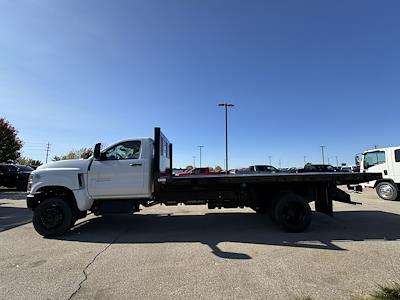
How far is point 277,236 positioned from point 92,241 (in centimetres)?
425

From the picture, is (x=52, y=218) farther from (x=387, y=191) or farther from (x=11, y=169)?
(x=11, y=169)

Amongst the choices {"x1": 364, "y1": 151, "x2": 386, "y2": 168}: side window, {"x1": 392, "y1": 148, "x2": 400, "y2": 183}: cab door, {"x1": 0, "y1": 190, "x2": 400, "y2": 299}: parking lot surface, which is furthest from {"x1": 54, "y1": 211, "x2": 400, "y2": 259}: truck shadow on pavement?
{"x1": 364, "y1": 151, "x2": 386, "y2": 168}: side window

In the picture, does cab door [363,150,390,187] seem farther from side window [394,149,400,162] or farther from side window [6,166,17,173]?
side window [6,166,17,173]

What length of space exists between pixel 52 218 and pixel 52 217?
0.08 feet

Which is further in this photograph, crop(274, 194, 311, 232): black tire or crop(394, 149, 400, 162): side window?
crop(394, 149, 400, 162): side window

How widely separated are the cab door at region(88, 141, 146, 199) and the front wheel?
39.6 feet

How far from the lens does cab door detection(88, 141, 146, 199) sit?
759 cm

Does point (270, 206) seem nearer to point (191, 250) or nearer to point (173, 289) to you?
point (191, 250)

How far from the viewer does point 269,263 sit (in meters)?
5.15

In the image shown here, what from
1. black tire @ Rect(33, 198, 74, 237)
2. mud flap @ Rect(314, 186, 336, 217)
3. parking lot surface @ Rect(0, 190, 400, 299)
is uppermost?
mud flap @ Rect(314, 186, 336, 217)

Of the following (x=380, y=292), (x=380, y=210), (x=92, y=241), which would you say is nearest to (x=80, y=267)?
(x=92, y=241)

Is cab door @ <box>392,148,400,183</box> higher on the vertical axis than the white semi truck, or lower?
higher

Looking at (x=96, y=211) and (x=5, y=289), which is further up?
(x=96, y=211)

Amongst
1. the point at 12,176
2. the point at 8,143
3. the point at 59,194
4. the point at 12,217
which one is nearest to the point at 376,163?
the point at 59,194
